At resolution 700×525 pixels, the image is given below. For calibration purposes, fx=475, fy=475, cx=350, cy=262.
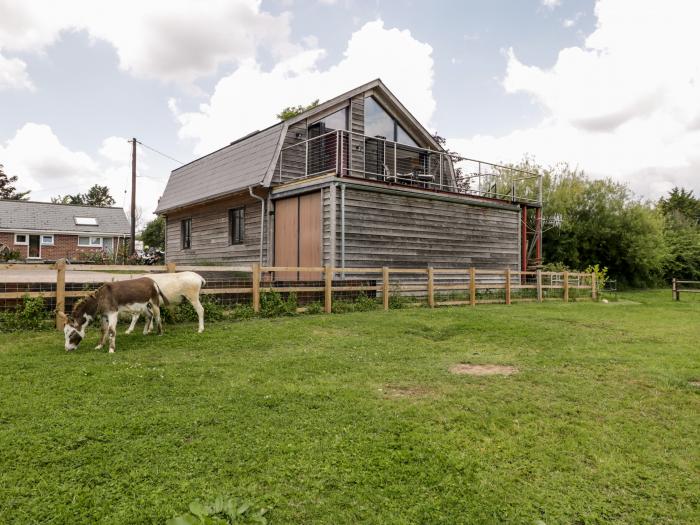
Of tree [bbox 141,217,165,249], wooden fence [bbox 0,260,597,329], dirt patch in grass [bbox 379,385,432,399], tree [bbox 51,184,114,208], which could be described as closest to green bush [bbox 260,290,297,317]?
wooden fence [bbox 0,260,597,329]

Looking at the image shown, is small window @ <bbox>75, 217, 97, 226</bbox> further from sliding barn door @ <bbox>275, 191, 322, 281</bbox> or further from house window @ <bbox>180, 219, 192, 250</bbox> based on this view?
sliding barn door @ <bbox>275, 191, 322, 281</bbox>

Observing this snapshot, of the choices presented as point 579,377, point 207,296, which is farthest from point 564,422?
point 207,296

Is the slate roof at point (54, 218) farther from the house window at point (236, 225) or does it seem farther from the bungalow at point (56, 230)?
the house window at point (236, 225)

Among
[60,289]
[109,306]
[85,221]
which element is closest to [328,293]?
[109,306]

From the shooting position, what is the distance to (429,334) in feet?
28.5

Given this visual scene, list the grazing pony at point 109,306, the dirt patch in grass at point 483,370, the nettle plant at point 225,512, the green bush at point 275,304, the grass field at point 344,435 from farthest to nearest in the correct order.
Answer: the green bush at point 275,304
the grazing pony at point 109,306
the dirt patch in grass at point 483,370
the grass field at point 344,435
the nettle plant at point 225,512

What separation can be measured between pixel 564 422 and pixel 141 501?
338 cm

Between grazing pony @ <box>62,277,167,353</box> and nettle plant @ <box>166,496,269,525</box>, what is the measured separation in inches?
173

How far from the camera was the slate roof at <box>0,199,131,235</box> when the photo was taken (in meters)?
32.9

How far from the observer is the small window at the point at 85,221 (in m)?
35.2

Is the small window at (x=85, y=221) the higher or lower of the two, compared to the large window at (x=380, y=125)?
lower

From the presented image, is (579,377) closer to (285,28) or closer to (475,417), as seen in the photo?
(475,417)

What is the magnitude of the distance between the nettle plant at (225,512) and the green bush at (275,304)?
23.7 ft

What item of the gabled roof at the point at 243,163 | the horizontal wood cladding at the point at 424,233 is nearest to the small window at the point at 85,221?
the gabled roof at the point at 243,163
